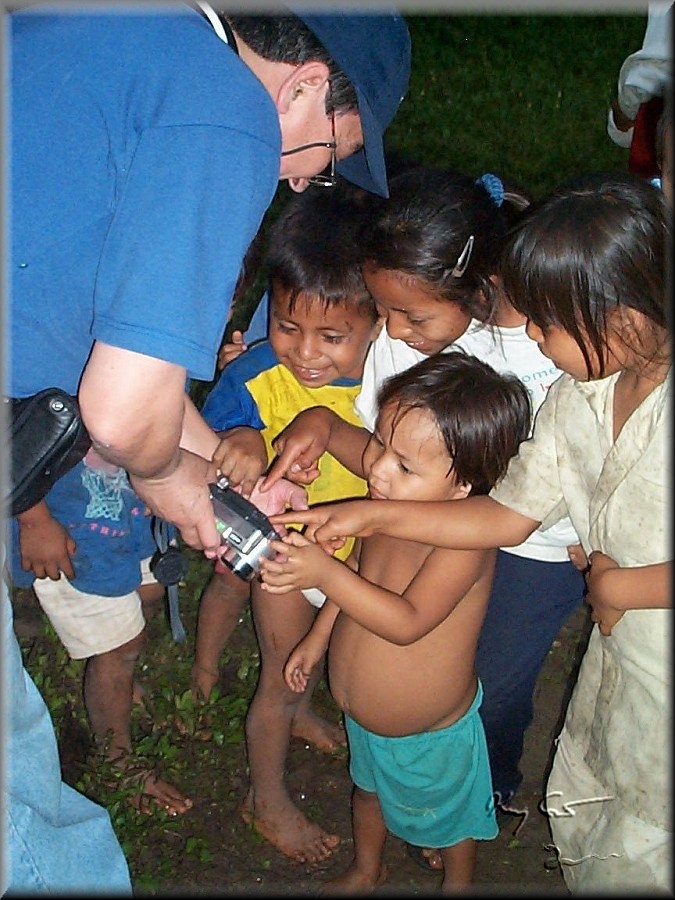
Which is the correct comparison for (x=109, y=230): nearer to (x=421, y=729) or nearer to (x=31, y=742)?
(x=31, y=742)

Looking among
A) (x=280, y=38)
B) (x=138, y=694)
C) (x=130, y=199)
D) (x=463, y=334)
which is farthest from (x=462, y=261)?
(x=138, y=694)

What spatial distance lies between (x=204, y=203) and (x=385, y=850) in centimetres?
179

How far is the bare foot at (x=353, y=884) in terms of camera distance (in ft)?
7.84

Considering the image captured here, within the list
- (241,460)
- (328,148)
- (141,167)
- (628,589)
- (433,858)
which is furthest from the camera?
(433,858)

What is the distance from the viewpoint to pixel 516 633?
2264mm

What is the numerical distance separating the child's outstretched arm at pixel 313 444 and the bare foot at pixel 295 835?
0.90 meters

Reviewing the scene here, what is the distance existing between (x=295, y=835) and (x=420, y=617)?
93 centimetres

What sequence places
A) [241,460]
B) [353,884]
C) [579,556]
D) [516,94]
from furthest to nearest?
[516,94], [353,884], [241,460], [579,556]

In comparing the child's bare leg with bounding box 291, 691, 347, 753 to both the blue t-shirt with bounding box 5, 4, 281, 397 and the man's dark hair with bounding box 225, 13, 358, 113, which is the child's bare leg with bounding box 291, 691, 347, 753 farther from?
the man's dark hair with bounding box 225, 13, 358, 113

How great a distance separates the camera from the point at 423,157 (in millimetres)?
5621

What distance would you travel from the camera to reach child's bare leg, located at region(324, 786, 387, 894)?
237 centimetres

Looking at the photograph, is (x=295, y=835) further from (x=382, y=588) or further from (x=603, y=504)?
(x=603, y=504)

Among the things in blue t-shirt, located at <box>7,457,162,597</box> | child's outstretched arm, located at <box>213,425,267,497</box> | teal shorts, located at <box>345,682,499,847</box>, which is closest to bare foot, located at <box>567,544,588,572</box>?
teal shorts, located at <box>345,682,499,847</box>

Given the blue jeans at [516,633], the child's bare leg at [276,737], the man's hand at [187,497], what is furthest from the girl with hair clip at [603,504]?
the child's bare leg at [276,737]
